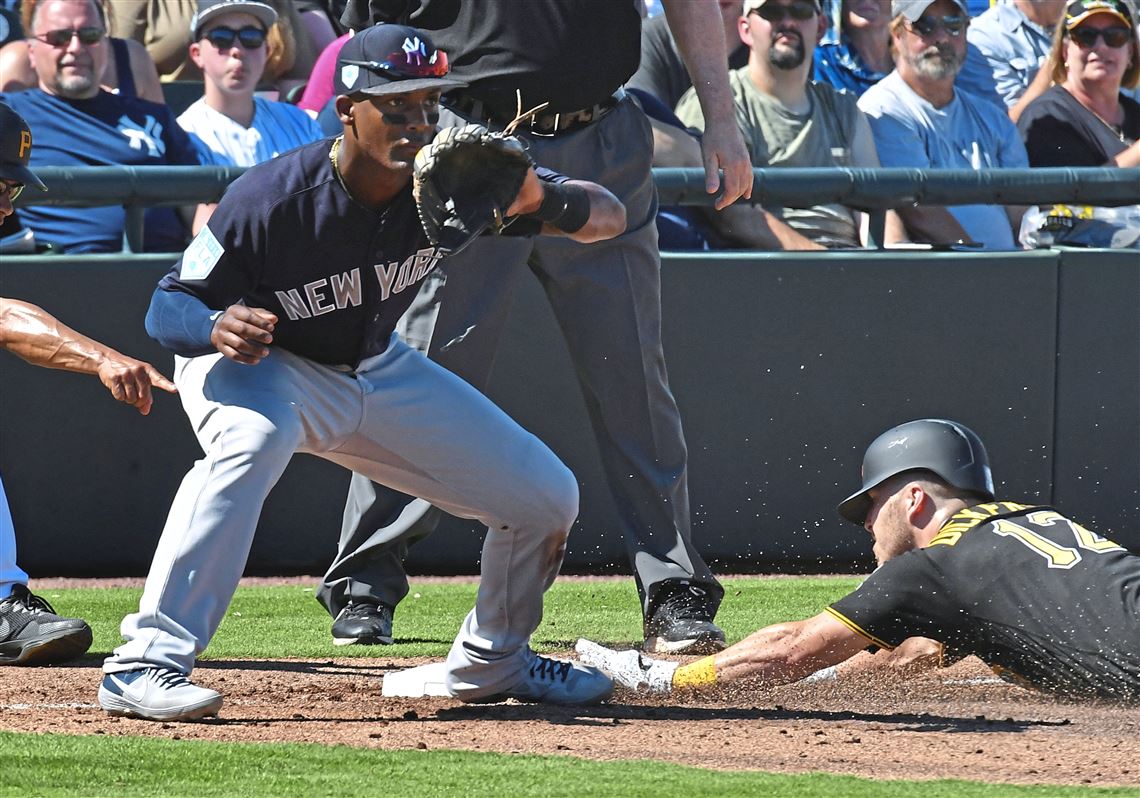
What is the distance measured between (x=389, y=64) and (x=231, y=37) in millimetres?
4422

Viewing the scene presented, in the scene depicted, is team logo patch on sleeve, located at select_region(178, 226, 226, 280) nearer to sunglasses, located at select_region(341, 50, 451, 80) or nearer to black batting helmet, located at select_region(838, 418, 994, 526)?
sunglasses, located at select_region(341, 50, 451, 80)

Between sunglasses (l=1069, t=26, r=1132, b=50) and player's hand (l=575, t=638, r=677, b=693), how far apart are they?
16.8 ft

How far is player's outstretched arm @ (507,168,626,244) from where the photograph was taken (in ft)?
13.5

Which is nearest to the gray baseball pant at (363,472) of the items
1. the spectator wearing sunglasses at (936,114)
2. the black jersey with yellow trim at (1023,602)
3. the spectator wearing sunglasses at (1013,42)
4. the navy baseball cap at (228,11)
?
the black jersey with yellow trim at (1023,602)

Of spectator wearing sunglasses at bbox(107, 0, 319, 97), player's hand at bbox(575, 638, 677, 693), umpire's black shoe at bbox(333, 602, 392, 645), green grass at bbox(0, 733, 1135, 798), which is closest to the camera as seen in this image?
green grass at bbox(0, 733, 1135, 798)

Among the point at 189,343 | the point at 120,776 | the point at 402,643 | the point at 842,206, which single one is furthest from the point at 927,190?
the point at 120,776

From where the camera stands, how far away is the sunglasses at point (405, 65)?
421cm

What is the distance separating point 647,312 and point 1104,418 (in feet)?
9.69

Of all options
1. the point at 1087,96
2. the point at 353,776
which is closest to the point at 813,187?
the point at 1087,96

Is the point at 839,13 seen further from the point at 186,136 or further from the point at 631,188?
the point at 631,188

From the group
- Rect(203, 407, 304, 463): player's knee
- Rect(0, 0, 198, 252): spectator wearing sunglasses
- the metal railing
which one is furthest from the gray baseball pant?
Rect(0, 0, 198, 252): spectator wearing sunglasses

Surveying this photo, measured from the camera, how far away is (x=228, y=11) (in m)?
8.51

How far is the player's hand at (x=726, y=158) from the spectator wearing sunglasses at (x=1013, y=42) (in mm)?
4660

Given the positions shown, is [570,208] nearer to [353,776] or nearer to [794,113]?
[353,776]
